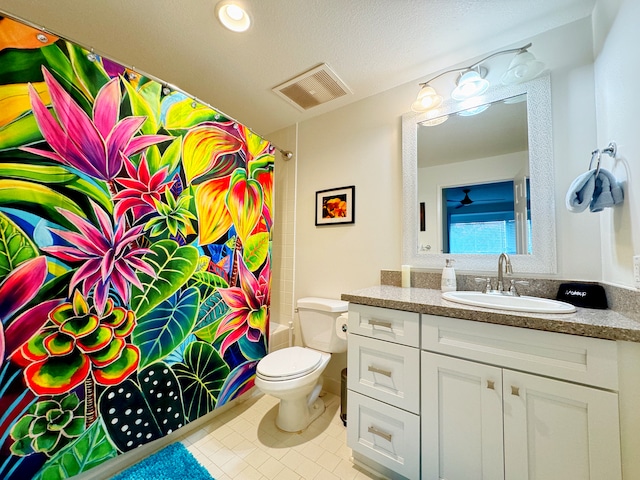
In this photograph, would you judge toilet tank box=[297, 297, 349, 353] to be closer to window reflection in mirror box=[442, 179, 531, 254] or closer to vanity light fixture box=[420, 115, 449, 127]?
window reflection in mirror box=[442, 179, 531, 254]

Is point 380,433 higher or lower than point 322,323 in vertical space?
lower

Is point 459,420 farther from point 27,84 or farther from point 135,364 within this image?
point 27,84

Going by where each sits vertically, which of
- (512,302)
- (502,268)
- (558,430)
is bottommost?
(558,430)

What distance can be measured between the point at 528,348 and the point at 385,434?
747 mm

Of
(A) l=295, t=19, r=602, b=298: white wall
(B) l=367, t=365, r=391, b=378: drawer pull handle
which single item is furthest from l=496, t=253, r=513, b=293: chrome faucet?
(B) l=367, t=365, r=391, b=378: drawer pull handle

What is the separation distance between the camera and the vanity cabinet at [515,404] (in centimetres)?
79

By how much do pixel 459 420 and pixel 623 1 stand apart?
176 centimetres

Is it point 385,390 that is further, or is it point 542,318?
point 385,390

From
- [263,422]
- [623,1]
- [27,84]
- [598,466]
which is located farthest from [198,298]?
[623,1]

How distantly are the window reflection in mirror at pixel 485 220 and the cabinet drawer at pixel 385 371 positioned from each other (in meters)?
0.74

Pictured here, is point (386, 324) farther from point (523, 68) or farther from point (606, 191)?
point (523, 68)

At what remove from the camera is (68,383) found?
1.04 meters

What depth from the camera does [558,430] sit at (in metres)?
0.84

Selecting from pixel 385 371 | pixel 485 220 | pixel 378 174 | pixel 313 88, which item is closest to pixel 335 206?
pixel 378 174
